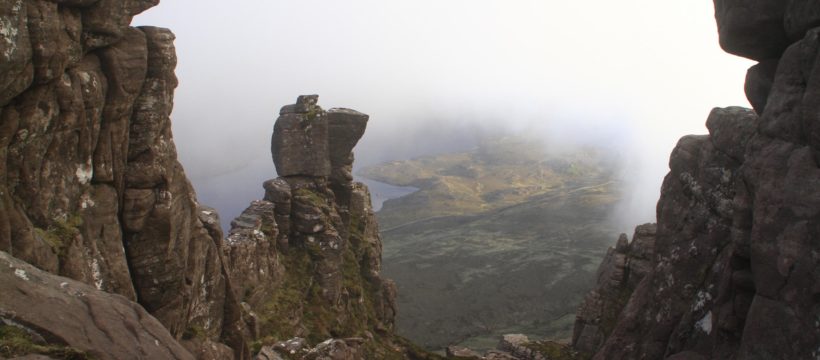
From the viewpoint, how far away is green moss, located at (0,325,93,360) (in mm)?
13586

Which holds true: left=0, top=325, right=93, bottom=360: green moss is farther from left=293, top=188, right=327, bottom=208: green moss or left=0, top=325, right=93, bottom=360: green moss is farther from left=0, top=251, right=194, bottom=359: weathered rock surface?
left=293, top=188, right=327, bottom=208: green moss

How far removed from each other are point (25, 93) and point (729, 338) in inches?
1199

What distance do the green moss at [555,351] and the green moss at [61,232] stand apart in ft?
182

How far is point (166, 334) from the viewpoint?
64.6 feet

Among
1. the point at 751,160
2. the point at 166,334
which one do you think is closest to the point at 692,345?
the point at 751,160

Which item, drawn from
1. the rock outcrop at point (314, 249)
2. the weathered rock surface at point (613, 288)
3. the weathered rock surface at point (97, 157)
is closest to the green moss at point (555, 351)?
the weathered rock surface at point (613, 288)

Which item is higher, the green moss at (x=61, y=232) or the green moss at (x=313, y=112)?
the green moss at (x=313, y=112)

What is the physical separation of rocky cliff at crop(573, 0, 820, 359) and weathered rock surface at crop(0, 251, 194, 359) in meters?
21.5

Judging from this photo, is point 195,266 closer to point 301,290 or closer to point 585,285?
point 301,290

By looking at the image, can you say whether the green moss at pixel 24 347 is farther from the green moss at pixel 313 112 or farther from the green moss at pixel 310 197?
the green moss at pixel 313 112

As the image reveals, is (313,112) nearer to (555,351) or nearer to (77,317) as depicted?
(555,351)

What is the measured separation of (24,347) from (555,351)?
210 feet

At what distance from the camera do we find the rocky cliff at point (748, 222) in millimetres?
21328

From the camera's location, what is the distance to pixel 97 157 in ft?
88.2
